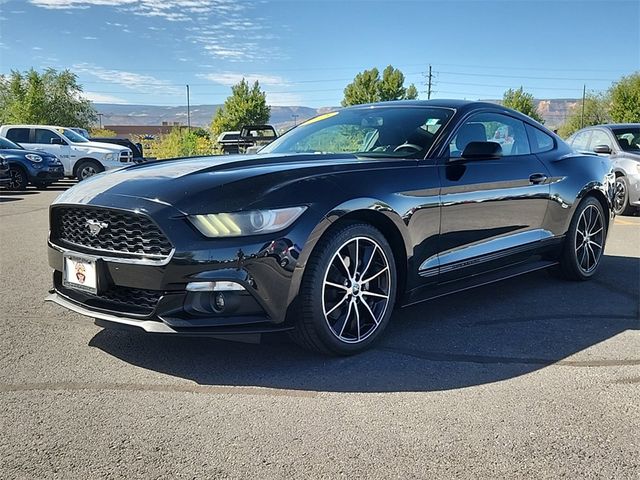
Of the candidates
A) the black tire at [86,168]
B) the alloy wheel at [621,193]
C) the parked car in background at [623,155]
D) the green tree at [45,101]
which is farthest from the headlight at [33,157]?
the green tree at [45,101]

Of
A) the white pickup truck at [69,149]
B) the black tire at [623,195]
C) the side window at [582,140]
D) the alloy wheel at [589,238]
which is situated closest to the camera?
the alloy wheel at [589,238]

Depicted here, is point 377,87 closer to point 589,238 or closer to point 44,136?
point 44,136

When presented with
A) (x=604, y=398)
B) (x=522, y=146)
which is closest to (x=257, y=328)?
(x=604, y=398)

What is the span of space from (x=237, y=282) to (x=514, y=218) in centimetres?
240

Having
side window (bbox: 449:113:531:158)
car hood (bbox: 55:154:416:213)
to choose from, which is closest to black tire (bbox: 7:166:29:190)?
car hood (bbox: 55:154:416:213)

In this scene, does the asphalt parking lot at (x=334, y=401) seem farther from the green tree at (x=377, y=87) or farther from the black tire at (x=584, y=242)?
the green tree at (x=377, y=87)

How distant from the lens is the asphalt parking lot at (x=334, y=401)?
2.25 m

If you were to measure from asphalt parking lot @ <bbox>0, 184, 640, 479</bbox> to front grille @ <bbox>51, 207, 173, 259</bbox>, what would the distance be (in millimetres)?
633

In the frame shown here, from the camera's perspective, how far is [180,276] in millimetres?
2859

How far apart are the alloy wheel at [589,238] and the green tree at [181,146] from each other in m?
16.5

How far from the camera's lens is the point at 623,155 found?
9.77 meters

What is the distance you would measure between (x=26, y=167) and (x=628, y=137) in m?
13.0

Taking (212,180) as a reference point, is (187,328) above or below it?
below

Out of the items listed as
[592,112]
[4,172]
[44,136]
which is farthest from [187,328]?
[592,112]
